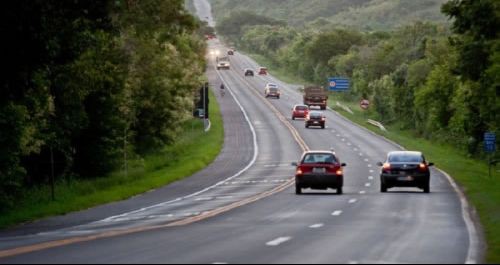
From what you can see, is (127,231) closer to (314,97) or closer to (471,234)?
(471,234)

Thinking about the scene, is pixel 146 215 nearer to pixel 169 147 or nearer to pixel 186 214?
pixel 186 214

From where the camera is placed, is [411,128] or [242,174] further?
[411,128]

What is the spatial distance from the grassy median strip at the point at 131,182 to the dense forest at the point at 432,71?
15.0m

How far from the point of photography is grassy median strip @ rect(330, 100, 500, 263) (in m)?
27.4

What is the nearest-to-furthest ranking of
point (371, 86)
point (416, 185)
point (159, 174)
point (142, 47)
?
point (416, 185), point (142, 47), point (159, 174), point (371, 86)

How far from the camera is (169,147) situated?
8181 cm

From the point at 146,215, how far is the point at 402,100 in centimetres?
8235

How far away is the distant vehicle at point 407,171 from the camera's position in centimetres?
4444

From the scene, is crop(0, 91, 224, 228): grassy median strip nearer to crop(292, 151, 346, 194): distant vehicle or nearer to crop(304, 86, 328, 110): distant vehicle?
crop(292, 151, 346, 194): distant vehicle

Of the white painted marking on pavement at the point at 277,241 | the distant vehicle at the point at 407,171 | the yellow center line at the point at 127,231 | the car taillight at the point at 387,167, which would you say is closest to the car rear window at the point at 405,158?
the distant vehicle at the point at 407,171

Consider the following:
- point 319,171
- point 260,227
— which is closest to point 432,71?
point 319,171

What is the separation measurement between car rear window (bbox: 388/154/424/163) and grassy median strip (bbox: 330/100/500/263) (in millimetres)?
2211

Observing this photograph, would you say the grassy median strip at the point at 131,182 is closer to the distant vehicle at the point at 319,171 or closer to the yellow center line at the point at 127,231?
the yellow center line at the point at 127,231

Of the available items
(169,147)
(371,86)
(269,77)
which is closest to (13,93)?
(169,147)
